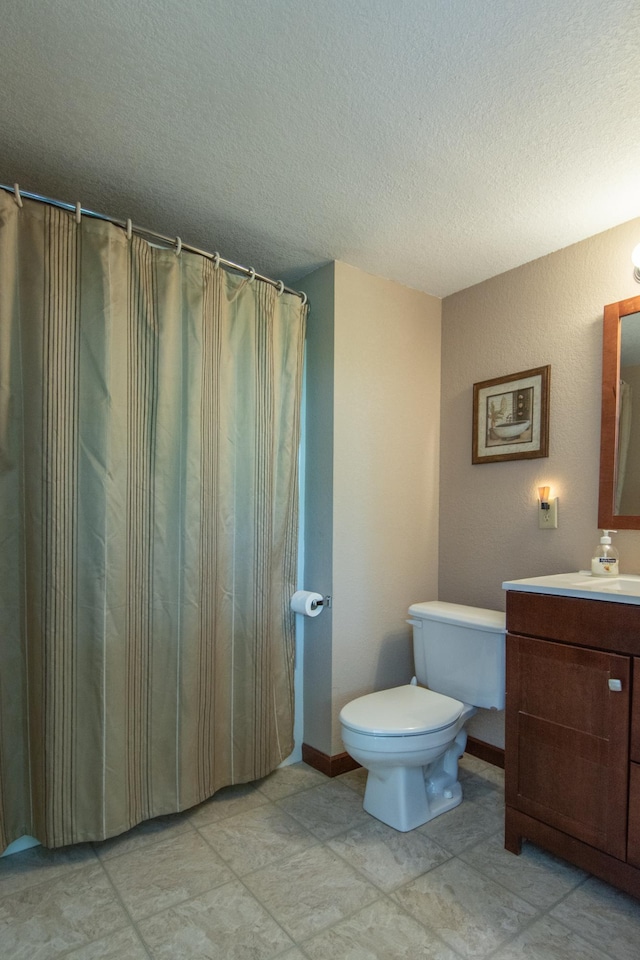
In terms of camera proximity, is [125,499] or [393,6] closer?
[393,6]

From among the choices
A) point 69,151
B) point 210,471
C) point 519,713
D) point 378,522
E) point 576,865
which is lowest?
point 576,865

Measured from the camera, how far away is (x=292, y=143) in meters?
1.53

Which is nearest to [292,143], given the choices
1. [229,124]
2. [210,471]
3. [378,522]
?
[229,124]

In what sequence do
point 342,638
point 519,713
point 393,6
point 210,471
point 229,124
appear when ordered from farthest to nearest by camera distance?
point 342,638 → point 210,471 → point 519,713 → point 229,124 → point 393,6

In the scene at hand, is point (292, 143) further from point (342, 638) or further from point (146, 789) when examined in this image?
point (146, 789)

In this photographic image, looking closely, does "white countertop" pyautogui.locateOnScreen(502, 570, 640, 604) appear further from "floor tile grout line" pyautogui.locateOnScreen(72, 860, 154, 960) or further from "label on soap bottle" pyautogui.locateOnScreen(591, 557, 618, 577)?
"floor tile grout line" pyautogui.locateOnScreen(72, 860, 154, 960)

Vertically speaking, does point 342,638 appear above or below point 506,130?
below

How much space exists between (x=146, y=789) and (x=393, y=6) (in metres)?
2.26

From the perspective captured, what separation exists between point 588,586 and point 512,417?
908 millimetres

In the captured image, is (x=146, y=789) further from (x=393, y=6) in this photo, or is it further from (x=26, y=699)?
(x=393, y=6)

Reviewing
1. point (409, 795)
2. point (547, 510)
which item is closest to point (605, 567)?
point (547, 510)

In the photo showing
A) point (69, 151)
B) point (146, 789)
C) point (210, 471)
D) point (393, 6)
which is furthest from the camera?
point (210, 471)

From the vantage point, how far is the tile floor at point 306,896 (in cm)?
132

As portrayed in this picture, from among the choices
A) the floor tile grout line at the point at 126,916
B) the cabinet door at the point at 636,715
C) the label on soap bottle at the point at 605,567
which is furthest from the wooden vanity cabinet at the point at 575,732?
the floor tile grout line at the point at 126,916
